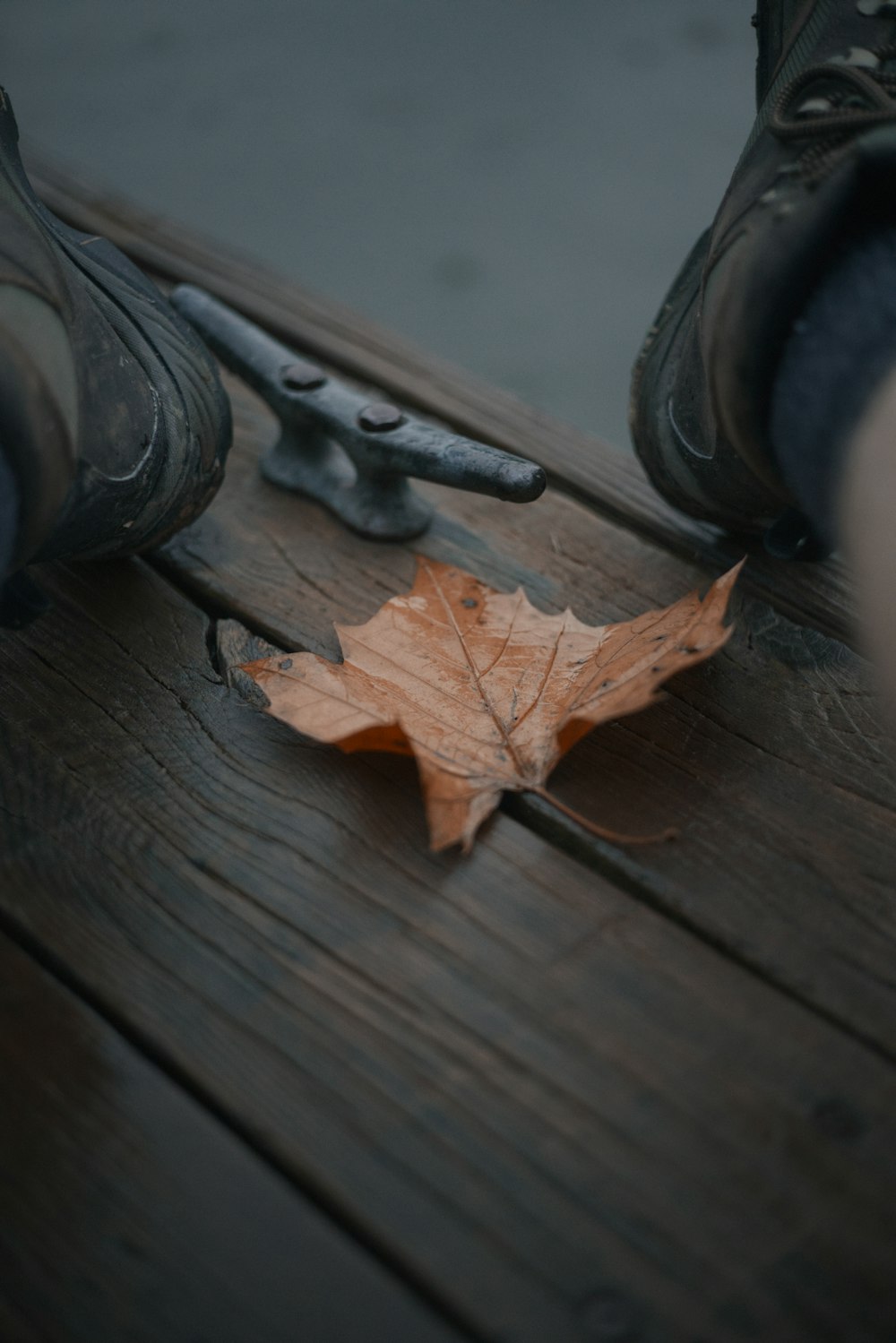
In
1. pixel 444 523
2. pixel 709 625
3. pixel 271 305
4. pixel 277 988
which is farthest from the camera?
pixel 271 305

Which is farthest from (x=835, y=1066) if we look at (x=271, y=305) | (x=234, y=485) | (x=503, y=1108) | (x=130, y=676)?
(x=271, y=305)

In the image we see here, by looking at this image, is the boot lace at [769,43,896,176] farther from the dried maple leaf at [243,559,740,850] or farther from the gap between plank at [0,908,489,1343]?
the gap between plank at [0,908,489,1343]

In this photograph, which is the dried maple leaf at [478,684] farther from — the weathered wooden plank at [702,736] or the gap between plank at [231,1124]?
the gap between plank at [231,1124]

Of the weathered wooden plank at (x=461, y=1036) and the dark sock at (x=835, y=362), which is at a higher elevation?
the dark sock at (x=835, y=362)

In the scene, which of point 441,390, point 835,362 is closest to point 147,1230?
point 835,362

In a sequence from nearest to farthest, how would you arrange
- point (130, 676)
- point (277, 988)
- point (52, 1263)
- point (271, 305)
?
1. point (52, 1263)
2. point (277, 988)
3. point (130, 676)
4. point (271, 305)

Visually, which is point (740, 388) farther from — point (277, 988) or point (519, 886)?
point (277, 988)

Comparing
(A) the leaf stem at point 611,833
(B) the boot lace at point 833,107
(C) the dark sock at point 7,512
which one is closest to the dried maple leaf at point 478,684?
(A) the leaf stem at point 611,833
